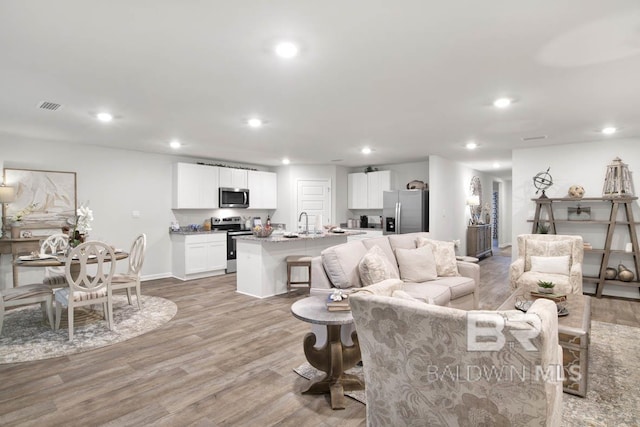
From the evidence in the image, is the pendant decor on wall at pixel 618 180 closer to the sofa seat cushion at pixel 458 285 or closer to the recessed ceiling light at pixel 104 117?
the sofa seat cushion at pixel 458 285

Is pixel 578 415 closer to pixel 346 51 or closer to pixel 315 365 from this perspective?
pixel 315 365

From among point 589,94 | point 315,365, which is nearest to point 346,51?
point 315,365

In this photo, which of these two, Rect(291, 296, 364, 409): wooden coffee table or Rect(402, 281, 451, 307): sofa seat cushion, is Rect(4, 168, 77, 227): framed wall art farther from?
Rect(402, 281, 451, 307): sofa seat cushion

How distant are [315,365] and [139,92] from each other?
2.88m

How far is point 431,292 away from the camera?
10.9 ft

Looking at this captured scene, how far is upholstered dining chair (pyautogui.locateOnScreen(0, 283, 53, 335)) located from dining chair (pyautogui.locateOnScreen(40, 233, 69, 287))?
1.16 ft

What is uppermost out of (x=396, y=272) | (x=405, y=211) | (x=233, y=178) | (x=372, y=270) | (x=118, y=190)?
(x=233, y=178)

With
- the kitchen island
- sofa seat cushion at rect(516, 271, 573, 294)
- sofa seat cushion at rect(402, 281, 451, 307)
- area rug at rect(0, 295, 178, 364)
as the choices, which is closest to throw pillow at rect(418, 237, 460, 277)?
sofa seat cushion at rect(402, 281, 451, 307)

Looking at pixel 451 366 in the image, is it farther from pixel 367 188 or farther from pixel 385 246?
pixel 367 188

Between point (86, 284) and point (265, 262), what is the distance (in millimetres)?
2203

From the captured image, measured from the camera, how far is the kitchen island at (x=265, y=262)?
16.3ft

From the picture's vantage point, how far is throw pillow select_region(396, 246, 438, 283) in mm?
3774

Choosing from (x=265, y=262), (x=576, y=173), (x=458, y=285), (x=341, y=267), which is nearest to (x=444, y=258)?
(x=458, y=285)

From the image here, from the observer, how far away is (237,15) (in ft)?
6.23
